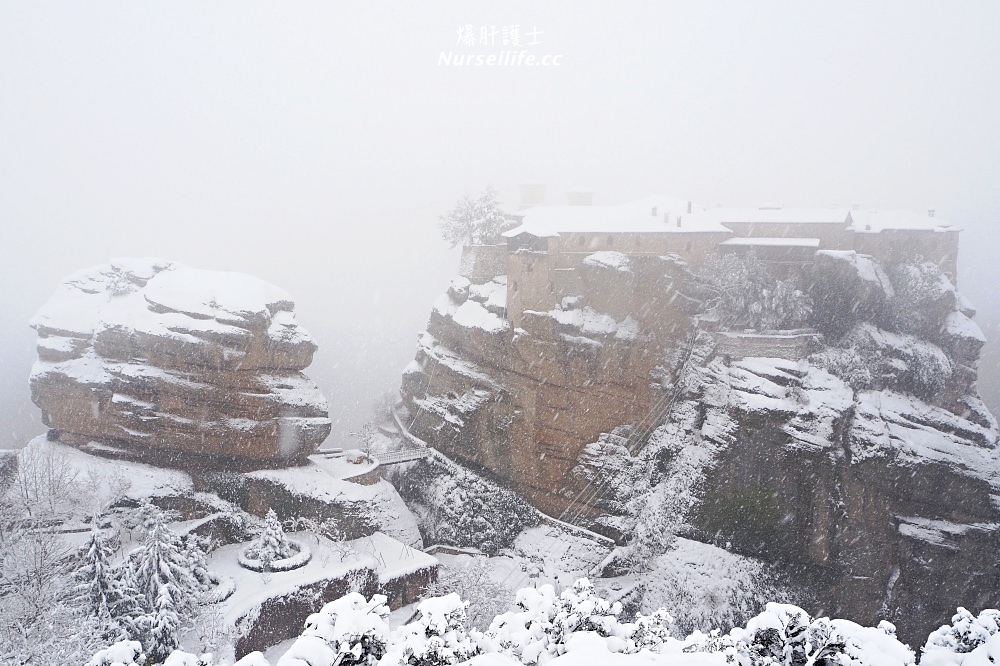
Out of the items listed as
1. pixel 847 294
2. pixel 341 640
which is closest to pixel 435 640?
pixel 341 640

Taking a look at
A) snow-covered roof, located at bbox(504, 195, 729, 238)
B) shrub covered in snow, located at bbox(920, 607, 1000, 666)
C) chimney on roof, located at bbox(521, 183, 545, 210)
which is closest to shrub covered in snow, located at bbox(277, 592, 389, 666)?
shrub covered in snow, located at bbox(920, 607, 1000, 666)

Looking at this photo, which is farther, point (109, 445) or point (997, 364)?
point (997, 364)

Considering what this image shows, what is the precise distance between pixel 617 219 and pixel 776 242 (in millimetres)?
6257

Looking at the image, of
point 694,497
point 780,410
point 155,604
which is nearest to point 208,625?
point 155,604

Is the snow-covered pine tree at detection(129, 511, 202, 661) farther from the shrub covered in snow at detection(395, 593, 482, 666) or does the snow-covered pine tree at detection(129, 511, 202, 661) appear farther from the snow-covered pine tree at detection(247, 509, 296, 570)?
the shrub covered in snow at detection(395, 593, 482, 666)

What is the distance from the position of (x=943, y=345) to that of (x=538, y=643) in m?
22.1

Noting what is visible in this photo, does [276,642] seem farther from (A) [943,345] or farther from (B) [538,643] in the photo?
(A) [943,345]

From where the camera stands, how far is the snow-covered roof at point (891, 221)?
22.7 m

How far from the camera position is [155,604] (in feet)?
38.0

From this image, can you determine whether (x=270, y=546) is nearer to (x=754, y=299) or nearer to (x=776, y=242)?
(x=754, y=299)

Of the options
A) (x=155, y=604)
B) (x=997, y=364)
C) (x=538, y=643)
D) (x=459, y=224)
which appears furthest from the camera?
(x=997, y=364)

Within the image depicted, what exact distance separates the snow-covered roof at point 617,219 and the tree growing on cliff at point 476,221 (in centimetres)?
139

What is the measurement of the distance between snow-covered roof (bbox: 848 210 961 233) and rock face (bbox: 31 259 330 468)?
2276 cm

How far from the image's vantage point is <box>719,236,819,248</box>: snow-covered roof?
22141 mm
